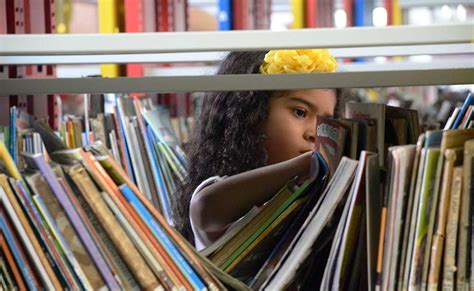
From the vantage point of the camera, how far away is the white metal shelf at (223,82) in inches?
58.4

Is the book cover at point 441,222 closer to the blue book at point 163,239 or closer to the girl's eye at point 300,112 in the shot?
the blue book at point 163,239

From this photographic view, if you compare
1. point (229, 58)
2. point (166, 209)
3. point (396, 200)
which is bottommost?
point (166, 209)

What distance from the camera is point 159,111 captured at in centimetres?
370

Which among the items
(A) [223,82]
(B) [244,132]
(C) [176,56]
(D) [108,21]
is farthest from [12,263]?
(D) [108,21]

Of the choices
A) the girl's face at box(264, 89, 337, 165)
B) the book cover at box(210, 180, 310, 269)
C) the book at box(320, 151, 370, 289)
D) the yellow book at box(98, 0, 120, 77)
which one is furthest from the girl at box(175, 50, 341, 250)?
the yellow book at box(98, 0, 120, 77)

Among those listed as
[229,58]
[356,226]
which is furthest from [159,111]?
[356,226]

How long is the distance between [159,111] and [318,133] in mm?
1974

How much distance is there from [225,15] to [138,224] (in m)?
4.19

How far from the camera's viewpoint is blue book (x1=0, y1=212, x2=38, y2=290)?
1452 millimetres

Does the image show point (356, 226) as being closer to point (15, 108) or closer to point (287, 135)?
point (287, 135)

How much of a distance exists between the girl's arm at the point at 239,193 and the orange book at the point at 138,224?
40 centimetres

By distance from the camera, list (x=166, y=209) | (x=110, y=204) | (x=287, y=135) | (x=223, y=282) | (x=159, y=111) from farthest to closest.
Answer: (x=159, y=111), (x=166, y=209), (x=287, y=135), (x=223, y=282), (x=110, y=204)

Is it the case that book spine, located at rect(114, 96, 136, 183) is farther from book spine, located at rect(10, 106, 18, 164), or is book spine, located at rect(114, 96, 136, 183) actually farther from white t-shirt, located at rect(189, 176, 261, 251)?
white t-shirt, located at rect(189, 176, 261, 251)

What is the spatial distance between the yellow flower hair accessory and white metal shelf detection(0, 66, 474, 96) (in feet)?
2.18
